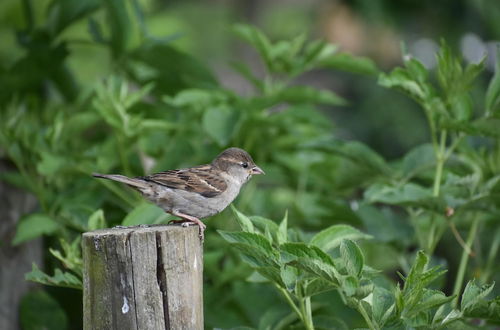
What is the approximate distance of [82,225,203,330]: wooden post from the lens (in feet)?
8.92

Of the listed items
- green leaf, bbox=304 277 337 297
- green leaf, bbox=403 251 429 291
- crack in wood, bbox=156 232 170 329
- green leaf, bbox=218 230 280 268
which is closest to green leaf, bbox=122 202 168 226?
crack in wood, bbox=156 232 170 329

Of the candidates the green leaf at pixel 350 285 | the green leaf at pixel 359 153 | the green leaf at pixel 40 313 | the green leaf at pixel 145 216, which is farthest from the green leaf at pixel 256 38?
the green leaf at pixel 350 285

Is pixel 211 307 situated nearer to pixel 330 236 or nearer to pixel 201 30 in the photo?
pixel 330 236

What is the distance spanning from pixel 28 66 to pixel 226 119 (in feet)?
4.41

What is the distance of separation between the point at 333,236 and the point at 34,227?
1689 mm

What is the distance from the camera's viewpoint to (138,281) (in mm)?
2719

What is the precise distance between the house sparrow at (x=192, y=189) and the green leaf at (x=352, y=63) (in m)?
1.14

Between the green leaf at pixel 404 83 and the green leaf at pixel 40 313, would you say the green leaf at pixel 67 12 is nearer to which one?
the green leaf at pixel 40 313

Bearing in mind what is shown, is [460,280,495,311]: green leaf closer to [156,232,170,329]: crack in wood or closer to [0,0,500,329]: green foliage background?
[0,0,500,329]: green foliage background

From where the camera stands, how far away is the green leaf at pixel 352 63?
15.0 ft

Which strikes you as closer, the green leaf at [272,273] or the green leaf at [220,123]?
the green leaf at [272,273]

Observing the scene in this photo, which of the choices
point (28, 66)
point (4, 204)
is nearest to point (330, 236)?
point (4, 204)

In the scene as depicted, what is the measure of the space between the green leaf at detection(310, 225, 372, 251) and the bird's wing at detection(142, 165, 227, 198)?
2.53ft

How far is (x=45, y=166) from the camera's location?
13.5 ft
